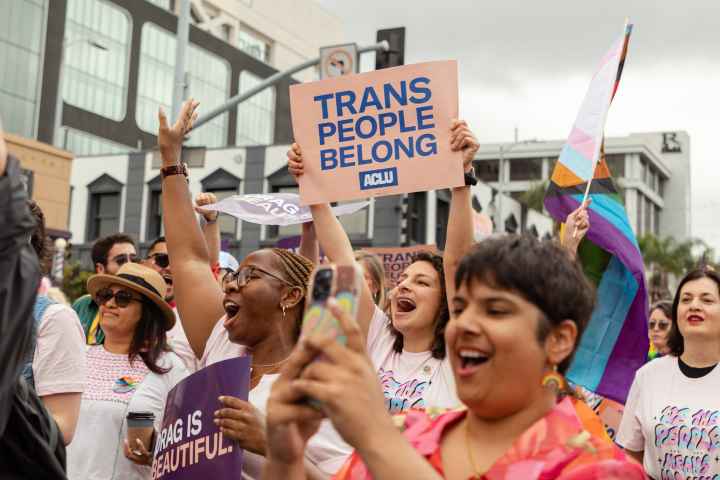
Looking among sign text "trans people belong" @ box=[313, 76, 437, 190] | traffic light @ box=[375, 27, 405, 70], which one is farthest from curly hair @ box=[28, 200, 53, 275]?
traffic light @ box=[375, 27, 405, 70]

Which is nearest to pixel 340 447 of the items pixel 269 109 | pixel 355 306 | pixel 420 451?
pixel 420 451

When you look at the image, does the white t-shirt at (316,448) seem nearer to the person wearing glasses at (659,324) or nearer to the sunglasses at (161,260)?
the sunglasses at (161,260)

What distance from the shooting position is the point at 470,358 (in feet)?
7.22

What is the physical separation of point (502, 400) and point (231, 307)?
194cm

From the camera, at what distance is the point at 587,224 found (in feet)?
18.9

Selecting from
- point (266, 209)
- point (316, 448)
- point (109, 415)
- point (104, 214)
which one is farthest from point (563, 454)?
point (104, 214)

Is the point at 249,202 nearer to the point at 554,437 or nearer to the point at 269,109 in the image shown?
the point at 554,437

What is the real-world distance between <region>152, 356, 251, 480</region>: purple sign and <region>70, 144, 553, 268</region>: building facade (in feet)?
92.0

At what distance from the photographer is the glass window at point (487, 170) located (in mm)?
91562

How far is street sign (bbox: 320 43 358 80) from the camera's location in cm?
1422

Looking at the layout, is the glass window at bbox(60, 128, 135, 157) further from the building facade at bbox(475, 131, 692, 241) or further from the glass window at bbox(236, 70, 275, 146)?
the building facade at bbox(475, 131, 692, 241)

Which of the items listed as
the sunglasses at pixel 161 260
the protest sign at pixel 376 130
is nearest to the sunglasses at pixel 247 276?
the protest sign at pixel 376 130

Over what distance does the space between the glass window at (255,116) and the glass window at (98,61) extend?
8.56 metres

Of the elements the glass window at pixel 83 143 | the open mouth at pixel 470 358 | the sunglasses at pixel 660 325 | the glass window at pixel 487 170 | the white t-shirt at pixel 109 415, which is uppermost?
the glass window at pixel 487 170
